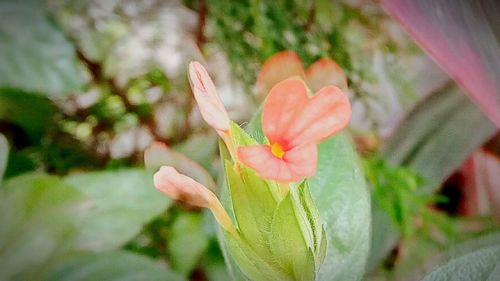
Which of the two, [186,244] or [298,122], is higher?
[298,122]

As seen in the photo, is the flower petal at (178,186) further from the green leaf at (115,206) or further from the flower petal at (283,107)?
the green leaf at (115,206)

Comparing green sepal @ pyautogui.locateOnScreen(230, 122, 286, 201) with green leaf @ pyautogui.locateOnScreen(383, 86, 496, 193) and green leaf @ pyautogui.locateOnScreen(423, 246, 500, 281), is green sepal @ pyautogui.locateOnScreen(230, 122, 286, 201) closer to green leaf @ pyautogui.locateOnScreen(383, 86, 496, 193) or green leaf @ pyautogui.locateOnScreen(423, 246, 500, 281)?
green leaf @ pyautogui.locateOnScreen(423, 246, 500, 281)

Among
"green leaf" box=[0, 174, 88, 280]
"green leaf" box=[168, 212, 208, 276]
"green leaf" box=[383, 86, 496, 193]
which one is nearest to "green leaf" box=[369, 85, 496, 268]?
"green leaf" box=[383, 86, 496, 193]

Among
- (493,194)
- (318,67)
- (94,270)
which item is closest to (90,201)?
(94,270)

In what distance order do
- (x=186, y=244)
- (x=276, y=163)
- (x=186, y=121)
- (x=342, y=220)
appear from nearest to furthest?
1. (x=276, y=163)
2. (x=342, y=220)
3. (x=186, y=244)
4. (x=186, y=121)

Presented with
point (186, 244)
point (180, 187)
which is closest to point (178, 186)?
point (180, 187)

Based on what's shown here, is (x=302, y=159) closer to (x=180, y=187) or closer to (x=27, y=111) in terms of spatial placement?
(x=180, y=187)
